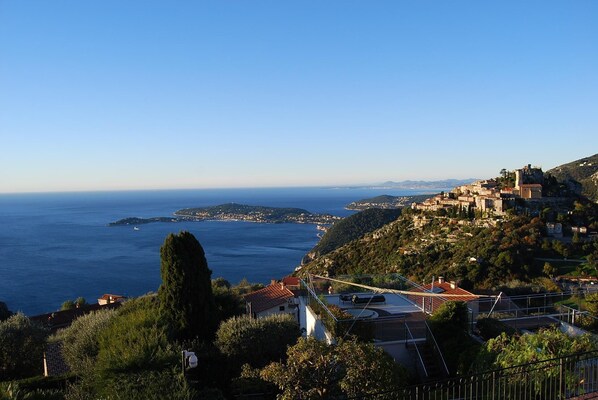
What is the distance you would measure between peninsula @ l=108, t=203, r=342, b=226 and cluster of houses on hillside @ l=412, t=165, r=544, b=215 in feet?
251

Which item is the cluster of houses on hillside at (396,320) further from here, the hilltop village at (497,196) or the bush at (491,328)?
the hilltop village at (497,196)

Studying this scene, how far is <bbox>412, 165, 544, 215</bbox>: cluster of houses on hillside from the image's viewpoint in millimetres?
43250

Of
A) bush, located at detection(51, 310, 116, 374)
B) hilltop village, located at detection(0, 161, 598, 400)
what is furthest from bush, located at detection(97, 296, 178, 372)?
bush, located at detection(51, 310, 116, 374)

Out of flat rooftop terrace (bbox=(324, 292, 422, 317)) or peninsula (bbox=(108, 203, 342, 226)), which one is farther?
peninsula (bbox=(108, 203, 342, 226))

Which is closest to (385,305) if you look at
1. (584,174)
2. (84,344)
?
(84,344)

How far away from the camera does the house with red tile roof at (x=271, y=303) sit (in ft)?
61.8

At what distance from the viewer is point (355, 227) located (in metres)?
78.6

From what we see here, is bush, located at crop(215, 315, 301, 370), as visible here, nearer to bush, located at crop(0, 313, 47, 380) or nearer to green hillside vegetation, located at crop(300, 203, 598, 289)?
bush, located at crop(0, 313, 47, 380)

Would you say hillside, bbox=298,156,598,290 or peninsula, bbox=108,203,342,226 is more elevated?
hillside, bbox=298,156,598,290

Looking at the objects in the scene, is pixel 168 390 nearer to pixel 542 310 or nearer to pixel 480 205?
pixel 542 310

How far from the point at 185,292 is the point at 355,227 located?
6617cm

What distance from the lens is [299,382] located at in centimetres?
655

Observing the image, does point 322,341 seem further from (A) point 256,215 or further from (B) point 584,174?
(A) point 256,215

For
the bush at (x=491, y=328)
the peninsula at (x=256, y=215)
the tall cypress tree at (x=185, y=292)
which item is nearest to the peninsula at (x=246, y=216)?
the peninsula at (x=256, y=215)
